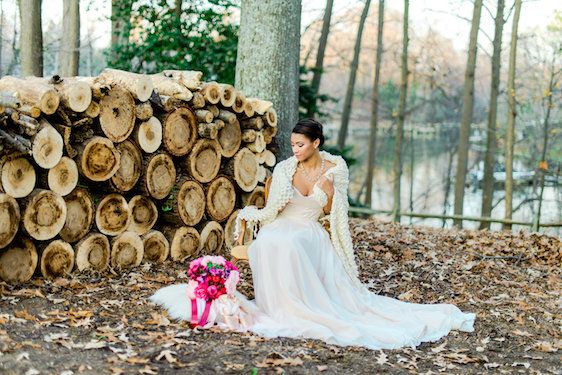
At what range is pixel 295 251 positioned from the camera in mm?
5035

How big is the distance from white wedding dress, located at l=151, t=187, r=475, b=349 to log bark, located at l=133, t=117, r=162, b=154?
59.5 inches

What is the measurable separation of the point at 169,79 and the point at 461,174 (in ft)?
33.0

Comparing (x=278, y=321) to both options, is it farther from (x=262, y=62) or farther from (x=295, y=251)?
(x=262, y=62)

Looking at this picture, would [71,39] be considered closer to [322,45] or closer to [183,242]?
[322,45]

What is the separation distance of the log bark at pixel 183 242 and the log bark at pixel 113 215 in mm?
600

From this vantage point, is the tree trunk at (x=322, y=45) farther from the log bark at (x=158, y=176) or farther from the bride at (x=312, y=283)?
the bride at (x=312, y=283)

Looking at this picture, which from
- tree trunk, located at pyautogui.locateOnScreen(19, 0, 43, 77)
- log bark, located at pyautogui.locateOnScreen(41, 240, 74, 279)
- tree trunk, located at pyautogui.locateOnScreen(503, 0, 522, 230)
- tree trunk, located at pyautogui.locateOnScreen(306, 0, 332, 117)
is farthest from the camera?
tree trunk, located at pyautogui.locateOnScreen(306, 0, 332, 117)

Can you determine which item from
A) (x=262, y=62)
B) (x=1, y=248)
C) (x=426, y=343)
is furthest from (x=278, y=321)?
(x=262, y=62)

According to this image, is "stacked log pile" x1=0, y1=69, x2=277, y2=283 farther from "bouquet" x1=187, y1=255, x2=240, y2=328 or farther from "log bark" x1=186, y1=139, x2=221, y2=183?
"bouquet" x1=187, y1=255, x2=240, y2=328

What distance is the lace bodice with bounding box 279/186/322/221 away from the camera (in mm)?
5539

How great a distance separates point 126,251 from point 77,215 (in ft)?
2.24

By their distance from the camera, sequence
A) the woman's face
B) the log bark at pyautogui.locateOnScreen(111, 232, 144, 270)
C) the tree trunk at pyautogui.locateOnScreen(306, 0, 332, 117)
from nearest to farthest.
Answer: the woman's face < the log bark at pyautogui.locateOnScreen(111, 232, 144, 270) < the tree trunk at pyautogui.locateOnScreen(306, 0, 332, 117)

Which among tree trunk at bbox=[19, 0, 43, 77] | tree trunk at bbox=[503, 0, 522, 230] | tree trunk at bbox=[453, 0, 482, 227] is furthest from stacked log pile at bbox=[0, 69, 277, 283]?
tree trunk at bbox=[453, 0, 482, 227]

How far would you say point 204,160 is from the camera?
6820 millimetres
